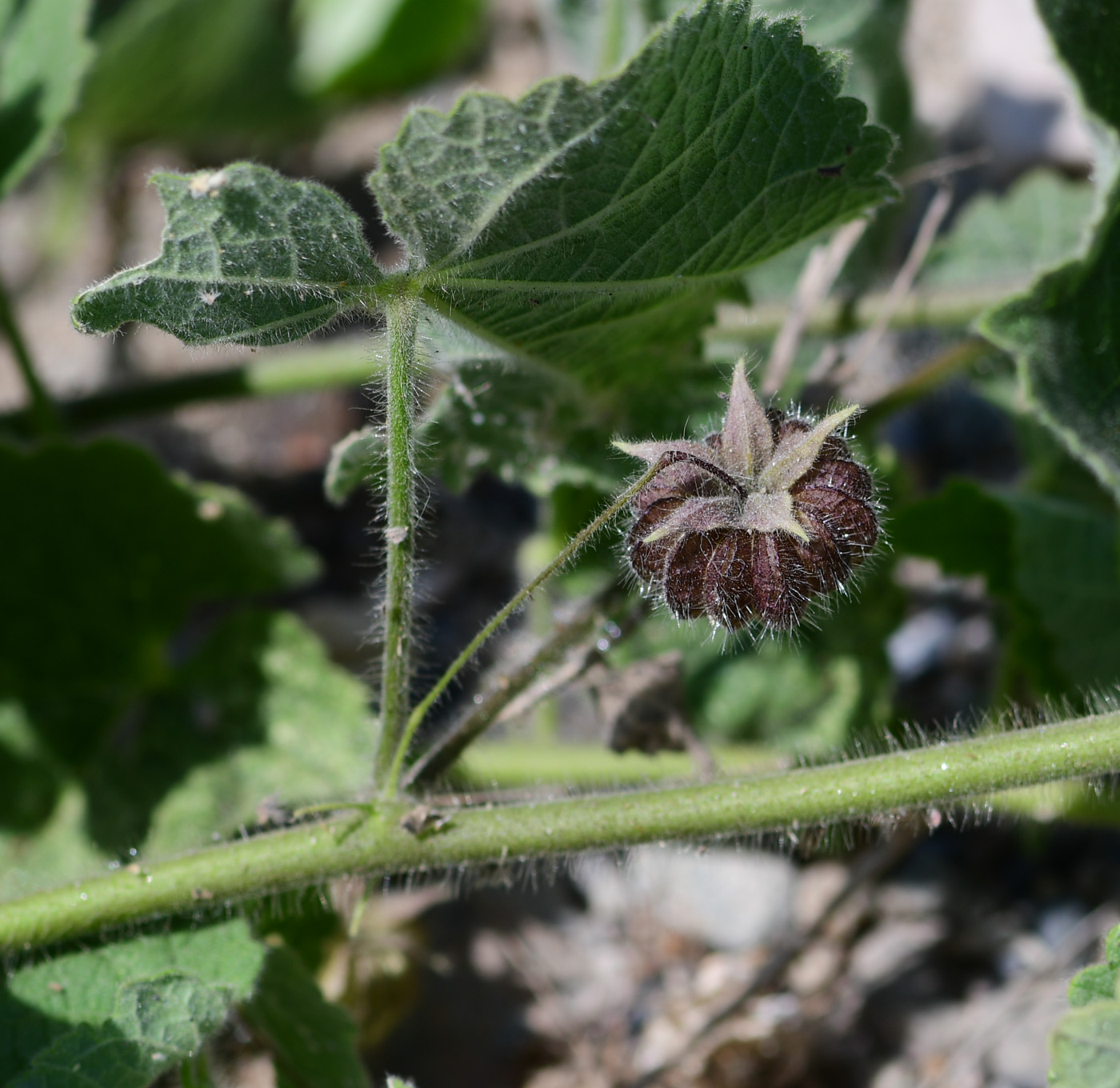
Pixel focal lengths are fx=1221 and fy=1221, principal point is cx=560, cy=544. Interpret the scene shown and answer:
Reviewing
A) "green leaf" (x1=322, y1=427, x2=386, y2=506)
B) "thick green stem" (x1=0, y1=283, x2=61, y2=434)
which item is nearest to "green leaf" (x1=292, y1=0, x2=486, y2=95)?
"thick green stem" (x1=0, y1=283, x2=61, y2=434)

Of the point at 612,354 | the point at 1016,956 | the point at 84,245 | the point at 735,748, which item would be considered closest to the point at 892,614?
the point at 735,748

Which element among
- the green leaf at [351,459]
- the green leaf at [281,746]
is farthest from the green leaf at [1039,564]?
the green leaf at [281,746]

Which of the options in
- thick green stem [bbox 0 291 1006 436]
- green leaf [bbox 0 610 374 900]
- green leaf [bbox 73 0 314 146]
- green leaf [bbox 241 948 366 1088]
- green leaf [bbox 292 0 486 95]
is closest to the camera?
green leaf [bbox 241 948 366 1088]

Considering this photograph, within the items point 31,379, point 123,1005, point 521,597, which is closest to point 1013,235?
point 521,597

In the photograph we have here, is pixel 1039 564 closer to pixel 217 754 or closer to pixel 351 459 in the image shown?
pixel 351 459

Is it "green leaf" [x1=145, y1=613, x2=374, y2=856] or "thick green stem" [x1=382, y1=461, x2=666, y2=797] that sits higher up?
"thick green stem" [x1=382, y1=461, x2=666, y2=797]

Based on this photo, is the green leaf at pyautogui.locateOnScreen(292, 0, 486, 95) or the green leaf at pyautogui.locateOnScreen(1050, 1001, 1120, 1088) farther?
the green leaf at pyautogui.locateOnScreen(292, 0, 486, 95)

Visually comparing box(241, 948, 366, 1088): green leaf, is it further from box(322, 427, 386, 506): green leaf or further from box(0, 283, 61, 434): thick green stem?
box(0, 283, 61, 434): thick green stem
